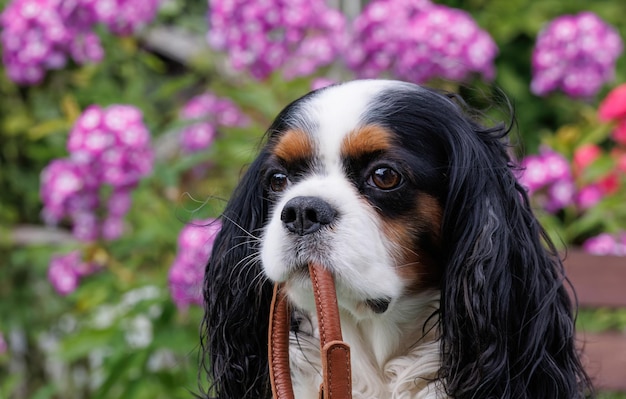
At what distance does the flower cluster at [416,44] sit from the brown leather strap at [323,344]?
1.88m

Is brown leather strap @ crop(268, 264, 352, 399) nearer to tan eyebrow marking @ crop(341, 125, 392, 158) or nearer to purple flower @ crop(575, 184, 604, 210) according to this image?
tan eyebrow marking @ crop(341, 125, 392, 158)

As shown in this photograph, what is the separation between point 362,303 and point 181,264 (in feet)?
3.94

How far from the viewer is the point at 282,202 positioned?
2.33 m

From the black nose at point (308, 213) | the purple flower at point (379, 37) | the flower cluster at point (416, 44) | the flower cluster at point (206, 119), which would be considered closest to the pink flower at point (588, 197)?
the flower cluster at point (416, 44)

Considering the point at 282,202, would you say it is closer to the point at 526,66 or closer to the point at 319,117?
the point at 319,117

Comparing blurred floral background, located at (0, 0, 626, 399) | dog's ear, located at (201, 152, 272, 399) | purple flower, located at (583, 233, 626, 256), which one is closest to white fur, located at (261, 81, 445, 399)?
dog's ear, located at (201, 152, 272, 399)

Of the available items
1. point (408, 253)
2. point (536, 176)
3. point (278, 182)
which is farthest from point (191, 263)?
point (536, 176)

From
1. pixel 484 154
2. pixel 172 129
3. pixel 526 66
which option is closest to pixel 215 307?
pixel 484 154

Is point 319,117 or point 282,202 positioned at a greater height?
point 319,117

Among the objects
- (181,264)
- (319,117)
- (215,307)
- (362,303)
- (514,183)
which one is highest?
(319,117)

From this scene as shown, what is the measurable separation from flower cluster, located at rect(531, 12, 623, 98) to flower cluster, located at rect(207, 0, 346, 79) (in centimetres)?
104

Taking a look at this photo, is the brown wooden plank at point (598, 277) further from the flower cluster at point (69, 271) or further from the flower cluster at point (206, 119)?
the flower cluster at point (69, 271)

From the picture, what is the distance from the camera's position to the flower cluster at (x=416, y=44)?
400 centimetres

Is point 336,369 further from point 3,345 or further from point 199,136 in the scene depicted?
point 3,345
